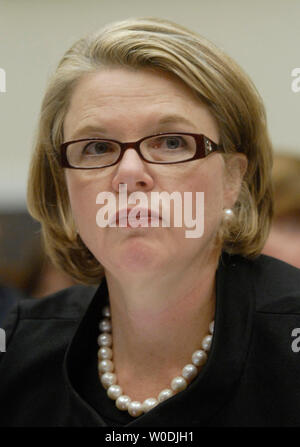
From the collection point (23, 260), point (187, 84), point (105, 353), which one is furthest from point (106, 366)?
point (23, 260)

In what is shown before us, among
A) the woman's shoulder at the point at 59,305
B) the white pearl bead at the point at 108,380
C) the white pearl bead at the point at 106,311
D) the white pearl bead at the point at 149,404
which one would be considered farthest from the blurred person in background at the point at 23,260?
the white pearl bead at the point at 149,404

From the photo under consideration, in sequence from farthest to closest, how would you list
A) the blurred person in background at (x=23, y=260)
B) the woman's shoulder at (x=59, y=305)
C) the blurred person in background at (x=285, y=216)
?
the blurred person in background at (x=23, y=260) < the blurred person in background at (x=285, y=216) < the woman's shoulder at (x=59, y=305)

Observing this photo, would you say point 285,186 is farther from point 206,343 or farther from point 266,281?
point 206,343

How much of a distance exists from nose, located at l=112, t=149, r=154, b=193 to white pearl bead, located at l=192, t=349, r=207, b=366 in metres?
0.32

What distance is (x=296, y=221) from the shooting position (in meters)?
1.38

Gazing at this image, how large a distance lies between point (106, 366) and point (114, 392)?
0.21ft

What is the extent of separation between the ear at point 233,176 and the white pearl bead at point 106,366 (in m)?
0.38

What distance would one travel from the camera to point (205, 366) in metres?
0.95

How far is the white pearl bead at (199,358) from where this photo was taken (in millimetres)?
1014

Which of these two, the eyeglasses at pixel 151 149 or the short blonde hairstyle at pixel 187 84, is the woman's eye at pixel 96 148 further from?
the short blonde hairstyle at pixel 187 84

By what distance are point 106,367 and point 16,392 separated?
0.62 ft

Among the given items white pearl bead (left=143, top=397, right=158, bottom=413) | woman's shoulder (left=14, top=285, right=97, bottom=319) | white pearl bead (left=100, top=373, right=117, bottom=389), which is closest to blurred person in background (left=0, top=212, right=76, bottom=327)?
woman's shoulder (left=14, top=285, right=97, bottom=319)

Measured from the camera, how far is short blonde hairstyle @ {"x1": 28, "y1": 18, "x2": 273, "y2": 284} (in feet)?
3.17
